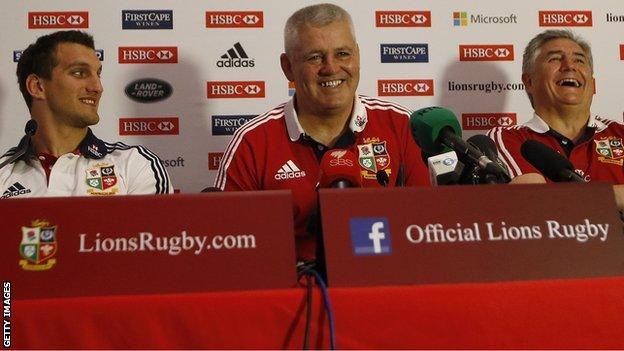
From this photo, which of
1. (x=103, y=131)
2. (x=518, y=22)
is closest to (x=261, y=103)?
(x=103, y=131)

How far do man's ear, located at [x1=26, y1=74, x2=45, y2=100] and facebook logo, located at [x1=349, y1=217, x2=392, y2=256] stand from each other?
1.98 metres

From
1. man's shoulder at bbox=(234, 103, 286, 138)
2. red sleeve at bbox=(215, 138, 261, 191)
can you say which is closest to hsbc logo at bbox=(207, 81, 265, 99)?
man's shoulder at bbox=(234, 103, 286, 138)

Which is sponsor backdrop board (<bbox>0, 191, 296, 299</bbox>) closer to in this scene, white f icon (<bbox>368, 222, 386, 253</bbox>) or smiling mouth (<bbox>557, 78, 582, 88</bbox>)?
white f icon (<bbox>368, 222, 386, 253</bbox>)

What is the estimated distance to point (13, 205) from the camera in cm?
94

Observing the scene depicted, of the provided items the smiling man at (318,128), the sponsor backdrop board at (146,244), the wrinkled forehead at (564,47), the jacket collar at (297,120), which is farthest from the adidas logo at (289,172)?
the sponsor backdrop board at (146,244)

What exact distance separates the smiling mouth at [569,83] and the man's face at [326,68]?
848 millimetres

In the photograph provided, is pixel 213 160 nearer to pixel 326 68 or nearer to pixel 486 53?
pixel 326 68

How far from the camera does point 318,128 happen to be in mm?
2365

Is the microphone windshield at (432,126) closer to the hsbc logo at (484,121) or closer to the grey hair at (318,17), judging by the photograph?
the grey hair at (318,17)

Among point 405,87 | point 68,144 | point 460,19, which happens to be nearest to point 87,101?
point 68,144

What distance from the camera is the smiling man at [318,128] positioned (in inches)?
88.8

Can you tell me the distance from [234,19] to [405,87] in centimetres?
78

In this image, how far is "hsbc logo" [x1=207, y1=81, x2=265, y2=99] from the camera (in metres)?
2.79

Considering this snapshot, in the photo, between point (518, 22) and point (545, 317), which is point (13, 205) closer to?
point (545, 317)
